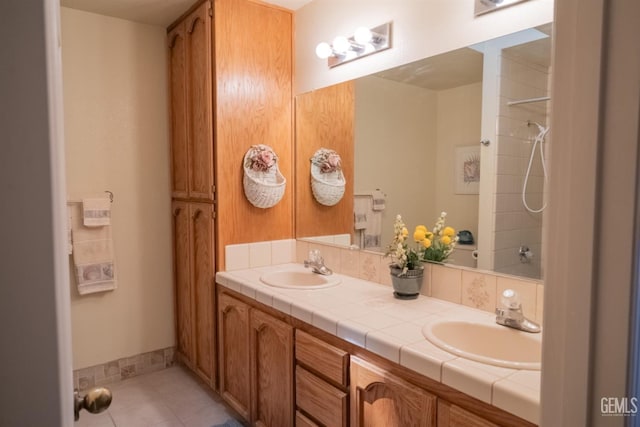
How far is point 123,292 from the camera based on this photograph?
275 cm

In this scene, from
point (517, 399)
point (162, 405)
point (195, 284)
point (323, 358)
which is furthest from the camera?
point (195, 284)

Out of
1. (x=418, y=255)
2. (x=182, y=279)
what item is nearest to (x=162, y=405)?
(x=182, y=279)

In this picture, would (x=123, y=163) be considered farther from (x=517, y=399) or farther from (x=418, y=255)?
(x=517, y=399)

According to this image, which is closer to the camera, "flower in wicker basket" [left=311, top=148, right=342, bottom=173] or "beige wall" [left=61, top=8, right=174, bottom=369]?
"flower in wicker basket" [left=311, top=148, right=342, bottom=173]

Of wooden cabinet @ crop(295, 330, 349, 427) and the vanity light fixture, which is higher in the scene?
the vanity light fixture

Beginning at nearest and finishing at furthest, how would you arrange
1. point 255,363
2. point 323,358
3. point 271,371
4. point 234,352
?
1. point 323,358
2. point 271,371
3. point 255,363
4. point 234,352

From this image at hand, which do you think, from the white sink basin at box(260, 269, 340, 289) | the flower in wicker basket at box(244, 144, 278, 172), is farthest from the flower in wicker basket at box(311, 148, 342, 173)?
the white sink basin at box(260, 269, 340, 289)

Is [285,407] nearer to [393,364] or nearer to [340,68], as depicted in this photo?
[393,364]

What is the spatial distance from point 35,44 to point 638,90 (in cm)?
68

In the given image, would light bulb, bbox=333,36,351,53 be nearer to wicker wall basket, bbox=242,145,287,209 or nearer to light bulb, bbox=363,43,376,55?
light bulb, bbox=363,43,376,55

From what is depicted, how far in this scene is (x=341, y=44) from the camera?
2.13 m

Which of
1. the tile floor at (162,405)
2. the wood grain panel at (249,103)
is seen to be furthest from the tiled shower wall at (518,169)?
the tile floor at (162,405)

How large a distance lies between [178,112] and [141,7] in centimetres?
66

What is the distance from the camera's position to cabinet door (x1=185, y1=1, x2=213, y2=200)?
2320 millimetres
